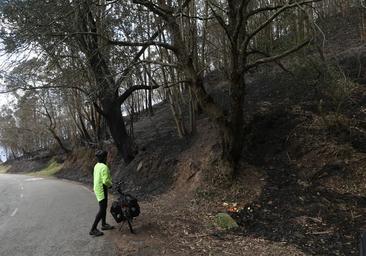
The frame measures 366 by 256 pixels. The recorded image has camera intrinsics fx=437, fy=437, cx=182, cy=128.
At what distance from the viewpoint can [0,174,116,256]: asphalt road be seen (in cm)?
917

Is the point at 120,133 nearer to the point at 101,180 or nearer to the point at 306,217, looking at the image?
the point at 101,180

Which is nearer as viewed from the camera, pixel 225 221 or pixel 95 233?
pixel 95 233

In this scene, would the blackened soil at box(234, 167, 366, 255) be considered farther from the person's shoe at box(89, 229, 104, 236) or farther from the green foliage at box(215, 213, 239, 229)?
the person's shoe at box(89, 229, 104, 236)

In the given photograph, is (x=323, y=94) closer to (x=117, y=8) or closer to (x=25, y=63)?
(x=117, y=8)

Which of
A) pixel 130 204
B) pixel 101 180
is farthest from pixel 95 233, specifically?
pixel 101 180

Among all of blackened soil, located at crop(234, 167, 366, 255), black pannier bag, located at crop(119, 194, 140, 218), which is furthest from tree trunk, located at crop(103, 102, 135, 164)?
black pannier bag, located at crop(119, 194, 140, 218)

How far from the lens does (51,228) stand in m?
11.5

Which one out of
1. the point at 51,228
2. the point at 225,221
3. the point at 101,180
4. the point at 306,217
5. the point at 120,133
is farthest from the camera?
the point at 120,133

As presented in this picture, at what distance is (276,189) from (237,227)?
211cm

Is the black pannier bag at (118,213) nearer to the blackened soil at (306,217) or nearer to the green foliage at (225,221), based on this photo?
the green foliage at (225,221)

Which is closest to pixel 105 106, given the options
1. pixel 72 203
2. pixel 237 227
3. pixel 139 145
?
pixel 139 145

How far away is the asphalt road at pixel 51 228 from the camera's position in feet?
30.1

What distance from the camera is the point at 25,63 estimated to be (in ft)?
47.6

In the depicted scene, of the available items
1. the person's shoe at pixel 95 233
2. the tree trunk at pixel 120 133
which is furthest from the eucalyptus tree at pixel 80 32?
the person's shoe at pixel 95 233
